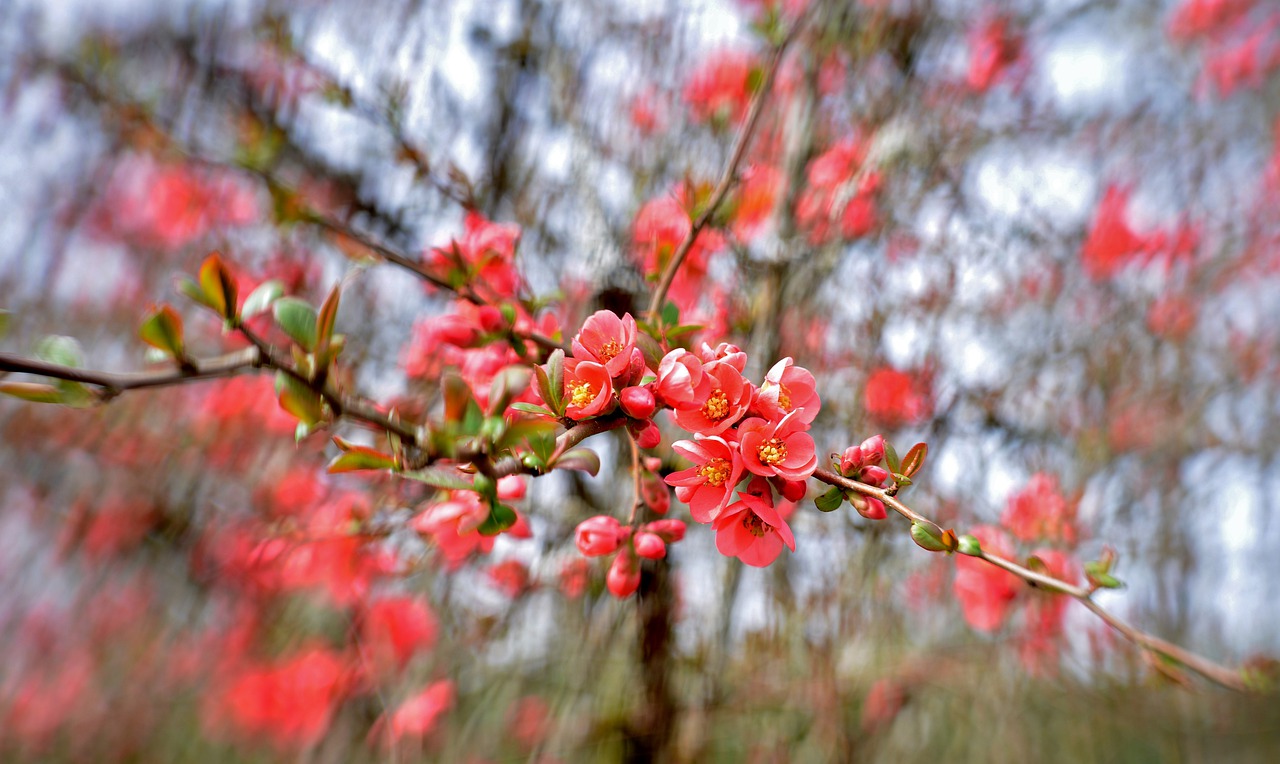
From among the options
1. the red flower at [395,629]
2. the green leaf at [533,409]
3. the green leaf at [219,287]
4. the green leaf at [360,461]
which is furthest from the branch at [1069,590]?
the red flower at [395,629]

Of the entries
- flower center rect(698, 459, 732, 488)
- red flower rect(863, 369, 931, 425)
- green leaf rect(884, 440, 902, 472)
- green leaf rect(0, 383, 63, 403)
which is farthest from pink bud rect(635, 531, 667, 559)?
red flower rect(863, 369, 931, 425)

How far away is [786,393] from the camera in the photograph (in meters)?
0.62

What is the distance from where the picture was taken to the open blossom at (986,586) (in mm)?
1622

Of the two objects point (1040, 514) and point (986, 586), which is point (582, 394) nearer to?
point (986, 586)

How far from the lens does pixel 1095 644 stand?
7.21 ft

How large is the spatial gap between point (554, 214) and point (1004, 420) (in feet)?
4.45

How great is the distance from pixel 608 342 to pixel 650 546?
0.70ft

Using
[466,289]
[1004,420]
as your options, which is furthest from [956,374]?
[466,289]

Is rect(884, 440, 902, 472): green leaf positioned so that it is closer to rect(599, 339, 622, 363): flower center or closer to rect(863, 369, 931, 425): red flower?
rect(599, 339, 622, 363): flower center

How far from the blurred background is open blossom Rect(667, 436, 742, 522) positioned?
474 mm

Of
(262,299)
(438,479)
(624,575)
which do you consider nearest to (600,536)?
(624,575)

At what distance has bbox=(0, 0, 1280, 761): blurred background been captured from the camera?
4.88 ft

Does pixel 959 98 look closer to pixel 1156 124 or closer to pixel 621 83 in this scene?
pixel 621 83

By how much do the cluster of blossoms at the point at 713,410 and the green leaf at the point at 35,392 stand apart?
34 centimetres
